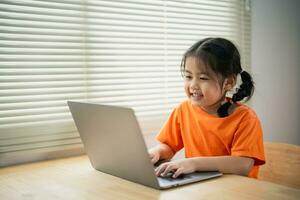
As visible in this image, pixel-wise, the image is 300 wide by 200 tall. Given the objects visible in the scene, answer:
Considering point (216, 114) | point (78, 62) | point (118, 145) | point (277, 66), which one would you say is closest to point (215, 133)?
point (216, 114)

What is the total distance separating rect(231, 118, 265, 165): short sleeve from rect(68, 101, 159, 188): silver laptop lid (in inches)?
15.1

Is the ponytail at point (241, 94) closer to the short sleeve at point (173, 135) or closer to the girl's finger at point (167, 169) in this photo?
the short sleeve at point (173, 135)

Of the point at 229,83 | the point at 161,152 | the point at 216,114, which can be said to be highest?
the point at 229,83

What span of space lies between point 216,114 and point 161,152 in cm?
25

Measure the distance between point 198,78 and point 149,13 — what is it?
567mm

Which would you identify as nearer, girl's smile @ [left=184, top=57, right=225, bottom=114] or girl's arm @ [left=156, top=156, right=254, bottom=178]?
girl's arm @ [left=156, top=156, right=254, bottom=178]

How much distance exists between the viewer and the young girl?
50.9 inches

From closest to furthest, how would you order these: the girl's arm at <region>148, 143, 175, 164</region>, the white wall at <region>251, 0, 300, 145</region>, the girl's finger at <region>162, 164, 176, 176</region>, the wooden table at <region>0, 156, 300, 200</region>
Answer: the wooden table at <region>0, 156, 300, 200</region> → the girl's finger at <region>162, 164, 176, 176</region> → the girl's arm at <region>148, 143, 175, 164</region> → the white wall at <region>251, 0, 300, 145</region>

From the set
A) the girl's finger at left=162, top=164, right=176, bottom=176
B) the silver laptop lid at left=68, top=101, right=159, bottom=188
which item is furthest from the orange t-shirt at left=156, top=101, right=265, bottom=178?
the silver laptop lid at left=68, top=101, right=159, bottom=188

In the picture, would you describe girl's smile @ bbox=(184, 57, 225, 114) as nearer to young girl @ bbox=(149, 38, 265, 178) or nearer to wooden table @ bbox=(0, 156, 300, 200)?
young girl @ bbox=(149, 38, 265, 178)

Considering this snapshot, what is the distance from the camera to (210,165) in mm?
1183

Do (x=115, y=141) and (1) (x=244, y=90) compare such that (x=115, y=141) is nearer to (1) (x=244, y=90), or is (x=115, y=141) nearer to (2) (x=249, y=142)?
(2) (x=249, y=142)

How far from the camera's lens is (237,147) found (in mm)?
1286

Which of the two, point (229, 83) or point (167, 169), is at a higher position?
point (229, 83)
